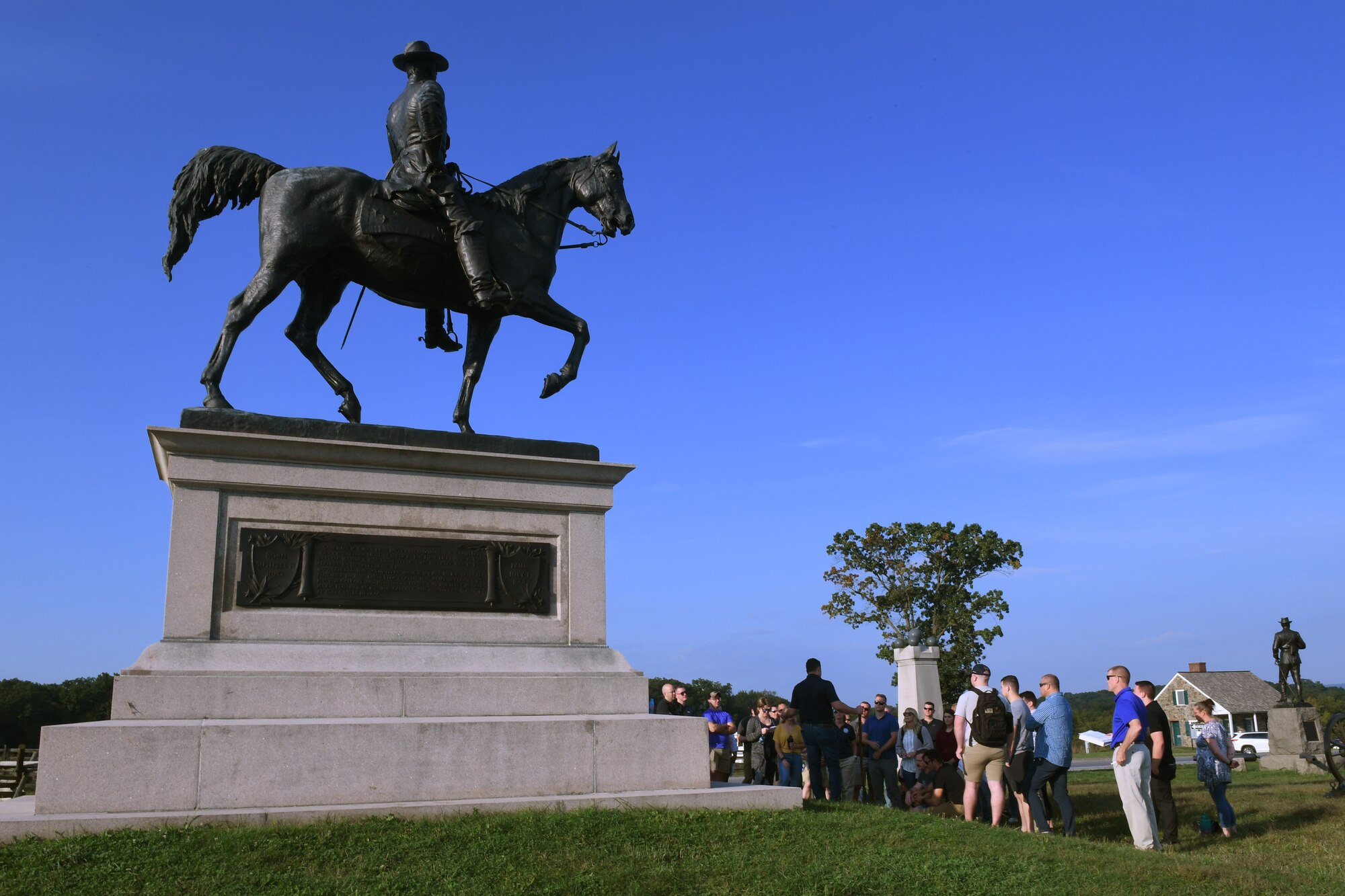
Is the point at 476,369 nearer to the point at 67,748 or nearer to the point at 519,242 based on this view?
the point at 519,242

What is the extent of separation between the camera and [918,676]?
2414cm

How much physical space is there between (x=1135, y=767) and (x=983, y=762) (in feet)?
5.47

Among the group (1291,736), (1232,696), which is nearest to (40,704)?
(1291,736)

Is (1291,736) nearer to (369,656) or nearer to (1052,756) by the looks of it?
(1052,756)

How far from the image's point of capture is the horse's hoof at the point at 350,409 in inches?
374

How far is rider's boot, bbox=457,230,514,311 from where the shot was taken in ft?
30.3

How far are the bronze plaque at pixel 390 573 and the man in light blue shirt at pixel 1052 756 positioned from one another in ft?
16.2

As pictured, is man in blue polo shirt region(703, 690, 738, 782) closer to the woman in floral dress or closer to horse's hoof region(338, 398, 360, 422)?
the woman in floral dress

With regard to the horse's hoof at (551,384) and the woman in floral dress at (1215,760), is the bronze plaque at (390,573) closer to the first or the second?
the horse's hoof at (551,384)

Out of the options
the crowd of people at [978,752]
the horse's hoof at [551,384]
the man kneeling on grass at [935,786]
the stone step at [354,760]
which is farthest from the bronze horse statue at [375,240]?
the man kneeling on grass at [935,786]

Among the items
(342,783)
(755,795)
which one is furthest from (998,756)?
(342,783)

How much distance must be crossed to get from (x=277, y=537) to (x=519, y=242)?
3372 millimetres

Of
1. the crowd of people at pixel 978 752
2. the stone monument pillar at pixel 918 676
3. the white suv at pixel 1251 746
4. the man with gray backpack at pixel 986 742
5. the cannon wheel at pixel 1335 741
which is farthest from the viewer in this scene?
the white suv at pixel 1251 746

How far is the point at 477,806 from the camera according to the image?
23.8ft
